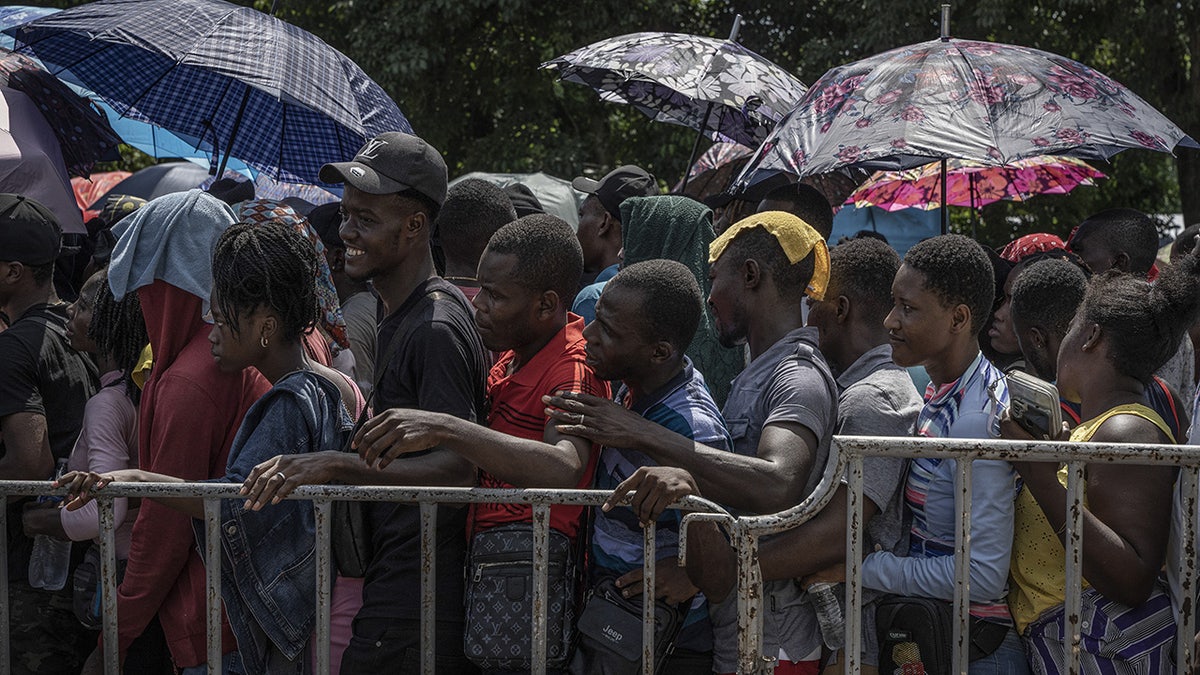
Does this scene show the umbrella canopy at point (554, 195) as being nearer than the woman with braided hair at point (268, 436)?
No

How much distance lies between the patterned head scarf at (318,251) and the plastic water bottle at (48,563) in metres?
1.27

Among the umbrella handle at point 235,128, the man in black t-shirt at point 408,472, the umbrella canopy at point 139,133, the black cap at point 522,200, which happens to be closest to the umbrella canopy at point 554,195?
the umbrella canopy at point 139,133

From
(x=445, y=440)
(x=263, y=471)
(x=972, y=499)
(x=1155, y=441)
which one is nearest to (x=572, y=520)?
(x=445, y=440)

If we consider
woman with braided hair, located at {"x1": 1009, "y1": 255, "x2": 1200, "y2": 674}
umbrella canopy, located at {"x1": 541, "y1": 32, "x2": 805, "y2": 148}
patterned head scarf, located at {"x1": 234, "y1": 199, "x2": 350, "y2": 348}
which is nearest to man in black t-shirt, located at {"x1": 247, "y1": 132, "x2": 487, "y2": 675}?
patterned head scarf, located at {"x1": 234, "y1": 199, "x2": 350, "y2": 348}

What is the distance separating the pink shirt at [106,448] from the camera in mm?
4035

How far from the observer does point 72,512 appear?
4035mm

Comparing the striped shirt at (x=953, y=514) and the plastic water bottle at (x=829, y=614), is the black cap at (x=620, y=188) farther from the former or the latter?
the plastic water bottle at (x=829, y=614)

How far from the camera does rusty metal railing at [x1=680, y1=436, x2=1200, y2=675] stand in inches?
125

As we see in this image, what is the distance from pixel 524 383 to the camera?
3.72 metres

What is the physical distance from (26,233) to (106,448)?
47.1 inches

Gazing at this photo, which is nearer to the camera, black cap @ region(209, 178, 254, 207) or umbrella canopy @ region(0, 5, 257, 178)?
black cap @ region(209, 178, 254, 207)

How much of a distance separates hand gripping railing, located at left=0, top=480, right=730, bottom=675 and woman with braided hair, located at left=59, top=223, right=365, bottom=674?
8cm

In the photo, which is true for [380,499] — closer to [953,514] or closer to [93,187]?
[953,514]

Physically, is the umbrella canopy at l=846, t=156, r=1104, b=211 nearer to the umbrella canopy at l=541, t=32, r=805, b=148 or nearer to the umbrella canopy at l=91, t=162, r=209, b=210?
the umbrella canopy at l=541, t=32, r=805, b=148
